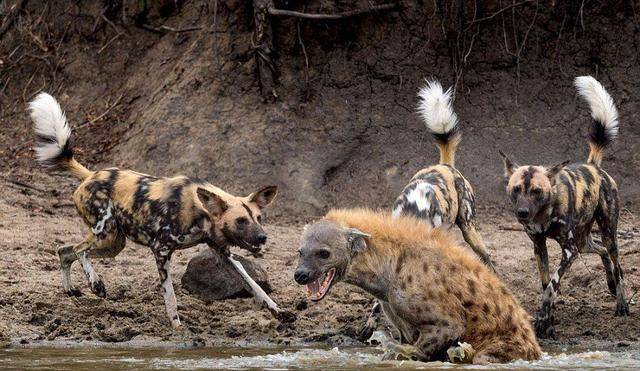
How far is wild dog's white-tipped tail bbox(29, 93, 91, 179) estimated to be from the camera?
34.1 feet

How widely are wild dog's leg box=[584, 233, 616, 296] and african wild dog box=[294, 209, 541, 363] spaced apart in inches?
108

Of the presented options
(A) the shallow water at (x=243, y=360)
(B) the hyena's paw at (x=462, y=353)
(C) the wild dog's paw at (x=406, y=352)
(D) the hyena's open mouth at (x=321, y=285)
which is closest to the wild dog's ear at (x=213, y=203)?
(A) the shallow water at (x=243, y=360)

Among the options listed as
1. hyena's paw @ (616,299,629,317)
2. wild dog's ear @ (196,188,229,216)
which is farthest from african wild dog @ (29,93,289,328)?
hyena's paw @ (616,299,629,317)

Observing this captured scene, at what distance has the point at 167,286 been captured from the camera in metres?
9.71

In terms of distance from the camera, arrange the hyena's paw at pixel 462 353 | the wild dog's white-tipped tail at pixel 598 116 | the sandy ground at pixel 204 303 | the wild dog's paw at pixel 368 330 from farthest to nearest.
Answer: the wild dog's white-tipped tail at pixel 598 116 < the sandy ground at pixel 204 303 < the wild dog's paw at pixel 368 330 < the hyena's paw at pixel 462 353

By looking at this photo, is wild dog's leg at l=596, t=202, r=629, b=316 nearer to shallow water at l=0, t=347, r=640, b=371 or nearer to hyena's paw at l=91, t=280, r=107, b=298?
shallow water at l=0, t=347, r=640, b=371

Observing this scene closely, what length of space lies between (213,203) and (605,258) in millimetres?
3275

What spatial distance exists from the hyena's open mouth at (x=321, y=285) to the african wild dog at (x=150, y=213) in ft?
5.93

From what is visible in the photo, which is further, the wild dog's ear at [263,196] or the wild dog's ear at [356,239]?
the wild dog's ear at [263,196]

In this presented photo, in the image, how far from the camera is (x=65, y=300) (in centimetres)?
1002

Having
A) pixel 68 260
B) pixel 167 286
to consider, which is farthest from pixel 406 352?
pixel 68 260

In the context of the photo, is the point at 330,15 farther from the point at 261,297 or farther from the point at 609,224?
the point at 261,297

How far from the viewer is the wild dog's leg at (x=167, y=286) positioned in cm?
960

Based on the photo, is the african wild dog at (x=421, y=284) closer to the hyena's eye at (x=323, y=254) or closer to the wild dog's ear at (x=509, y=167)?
the hyena's eye at (x=323, y=254)
